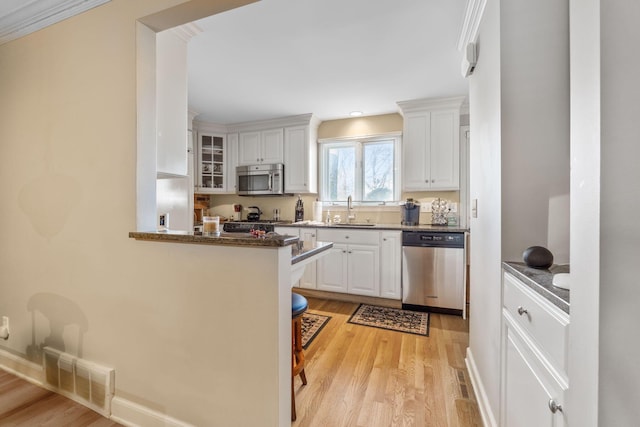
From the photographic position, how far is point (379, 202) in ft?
12.9

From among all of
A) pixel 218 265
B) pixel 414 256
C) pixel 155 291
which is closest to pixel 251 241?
pixel 218 265

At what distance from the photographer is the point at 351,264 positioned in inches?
132

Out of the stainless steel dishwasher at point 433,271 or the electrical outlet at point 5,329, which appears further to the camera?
the stainless steel dishwasher at point 433,271

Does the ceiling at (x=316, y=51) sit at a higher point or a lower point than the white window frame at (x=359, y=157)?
higher

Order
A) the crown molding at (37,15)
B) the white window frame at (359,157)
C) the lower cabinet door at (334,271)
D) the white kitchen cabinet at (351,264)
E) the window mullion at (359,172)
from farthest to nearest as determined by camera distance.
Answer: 1. the window mullion at (359,172)
2. the white window frame at (359,157)
3. the lower cabinet door at (334,271)
4. the white kitchen cabinet at (351,264)
5. the crown molding at (37,15)

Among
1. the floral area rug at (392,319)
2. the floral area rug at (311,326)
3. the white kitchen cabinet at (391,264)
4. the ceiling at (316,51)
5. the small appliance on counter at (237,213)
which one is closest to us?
the ceiling at (316,51)

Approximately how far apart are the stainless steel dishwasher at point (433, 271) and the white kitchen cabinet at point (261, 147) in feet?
7.32

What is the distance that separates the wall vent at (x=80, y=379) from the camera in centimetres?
147

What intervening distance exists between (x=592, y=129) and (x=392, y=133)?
136 inches

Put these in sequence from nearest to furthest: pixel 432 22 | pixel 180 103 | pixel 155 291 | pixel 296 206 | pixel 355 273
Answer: pixel 155 291
pixel 180 103
pixel 432 22
pixel 355 273
pixel 296 206

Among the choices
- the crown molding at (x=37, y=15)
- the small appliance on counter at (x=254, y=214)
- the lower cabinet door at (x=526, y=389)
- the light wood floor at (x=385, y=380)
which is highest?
the crown molding at (x=37, y=15)

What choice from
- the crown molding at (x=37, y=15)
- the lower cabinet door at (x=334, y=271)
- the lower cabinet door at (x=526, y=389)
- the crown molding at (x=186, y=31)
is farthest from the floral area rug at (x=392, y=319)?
the crown molding at (x=37, y=15)

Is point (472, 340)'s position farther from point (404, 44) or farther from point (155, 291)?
point (404, 44)

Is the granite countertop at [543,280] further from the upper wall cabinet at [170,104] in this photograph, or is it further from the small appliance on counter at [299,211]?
the small appliance on counter at [299,211]
